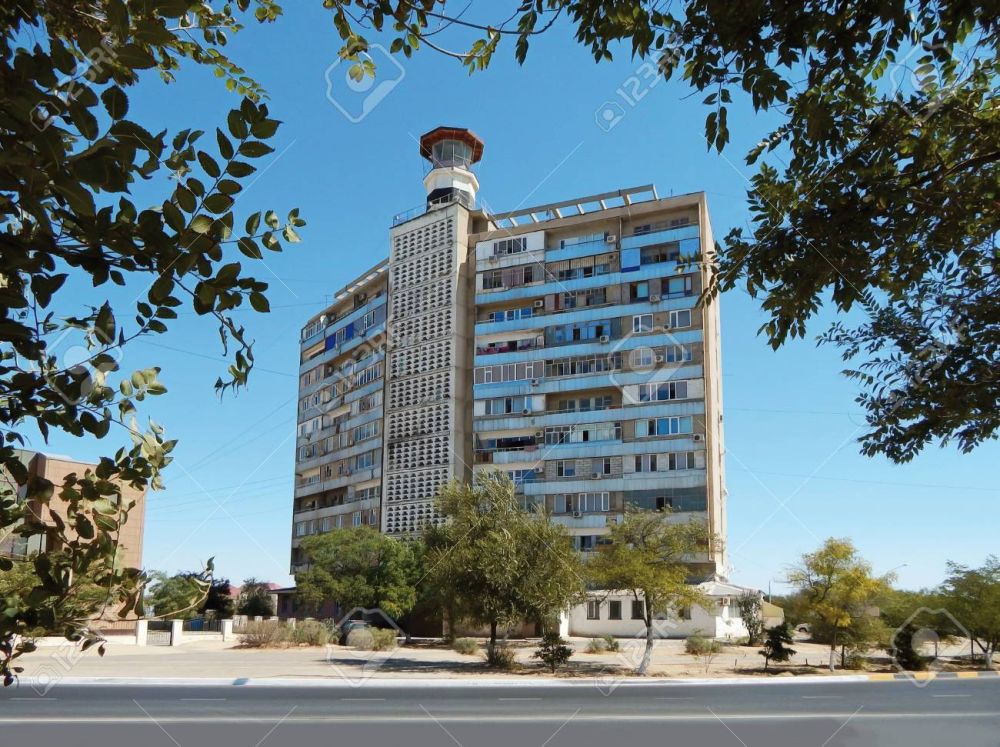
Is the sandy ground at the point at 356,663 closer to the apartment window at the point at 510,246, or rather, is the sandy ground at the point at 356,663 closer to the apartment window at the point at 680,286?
the apartment window at the point at 680,286

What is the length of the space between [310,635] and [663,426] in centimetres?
2380

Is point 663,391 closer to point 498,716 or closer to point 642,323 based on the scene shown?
point 642,323

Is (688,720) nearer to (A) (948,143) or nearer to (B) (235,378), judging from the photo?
(A) (948,143)

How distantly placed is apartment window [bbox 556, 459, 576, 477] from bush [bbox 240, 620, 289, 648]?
19598 millimetres

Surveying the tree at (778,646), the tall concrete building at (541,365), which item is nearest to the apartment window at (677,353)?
the tall concrete building at (541,365)

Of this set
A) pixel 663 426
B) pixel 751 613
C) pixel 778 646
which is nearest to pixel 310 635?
pixel 778 646

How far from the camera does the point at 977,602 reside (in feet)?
120

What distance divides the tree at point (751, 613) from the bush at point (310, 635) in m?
21.9

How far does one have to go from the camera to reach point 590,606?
51281 millimetres

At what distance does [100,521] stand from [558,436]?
51361 millimetres

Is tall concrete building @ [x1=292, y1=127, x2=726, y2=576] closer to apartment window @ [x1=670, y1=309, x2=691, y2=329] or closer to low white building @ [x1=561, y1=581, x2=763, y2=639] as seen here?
apartment window @ [x1=670, y1=309, x2=691, y2=329]

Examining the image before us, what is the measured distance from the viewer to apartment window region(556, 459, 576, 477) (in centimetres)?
5255

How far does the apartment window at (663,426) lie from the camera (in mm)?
49531

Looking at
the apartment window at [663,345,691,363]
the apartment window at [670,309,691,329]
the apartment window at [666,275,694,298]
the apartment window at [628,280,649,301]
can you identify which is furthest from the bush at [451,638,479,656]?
the apartment window at [666,275,694,298]
